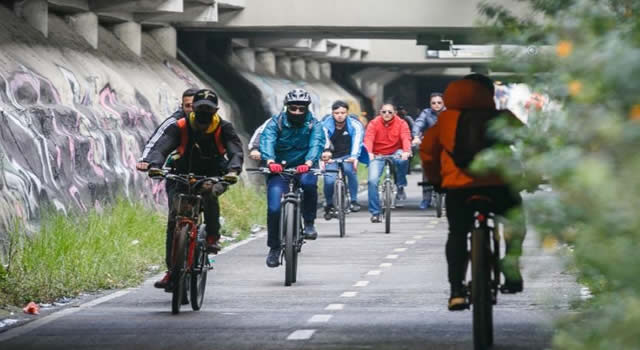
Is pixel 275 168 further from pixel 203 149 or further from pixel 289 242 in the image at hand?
pixel 203 149

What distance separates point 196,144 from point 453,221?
12.2ft

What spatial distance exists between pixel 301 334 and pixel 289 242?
4.02 metres

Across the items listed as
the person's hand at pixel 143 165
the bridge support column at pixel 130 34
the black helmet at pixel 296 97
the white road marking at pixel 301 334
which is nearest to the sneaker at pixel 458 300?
the white road marking at pixel 301 334

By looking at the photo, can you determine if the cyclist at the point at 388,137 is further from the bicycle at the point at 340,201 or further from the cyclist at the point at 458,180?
the cyclist at the point at 458,180

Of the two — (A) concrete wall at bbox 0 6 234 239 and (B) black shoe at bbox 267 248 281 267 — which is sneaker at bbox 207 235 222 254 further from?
(A) concrete wall at bbox 0 6 234 239

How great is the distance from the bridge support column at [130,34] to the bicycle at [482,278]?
20902 millimetres

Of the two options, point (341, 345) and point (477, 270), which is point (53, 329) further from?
point (477, 270)

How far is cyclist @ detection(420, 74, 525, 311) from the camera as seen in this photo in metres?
10.1

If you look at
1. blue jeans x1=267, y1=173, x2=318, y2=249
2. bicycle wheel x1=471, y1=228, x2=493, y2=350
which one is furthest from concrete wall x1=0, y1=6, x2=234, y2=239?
bicycle wheel x1=471, y1=228, x2=493, y2=350

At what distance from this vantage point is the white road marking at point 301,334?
11.1m

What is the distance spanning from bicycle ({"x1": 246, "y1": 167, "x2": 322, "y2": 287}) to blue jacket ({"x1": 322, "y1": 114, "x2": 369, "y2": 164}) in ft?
24.4

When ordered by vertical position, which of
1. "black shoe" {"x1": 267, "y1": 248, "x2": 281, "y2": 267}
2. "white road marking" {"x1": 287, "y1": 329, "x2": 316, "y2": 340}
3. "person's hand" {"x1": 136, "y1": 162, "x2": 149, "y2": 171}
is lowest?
"white road marking" {"x1": 287, "y1": 329, "x2": 316, "y2": 340}

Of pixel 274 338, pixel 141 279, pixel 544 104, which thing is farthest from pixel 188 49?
pixel 544 104

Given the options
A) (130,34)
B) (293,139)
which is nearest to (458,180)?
(293,139)
